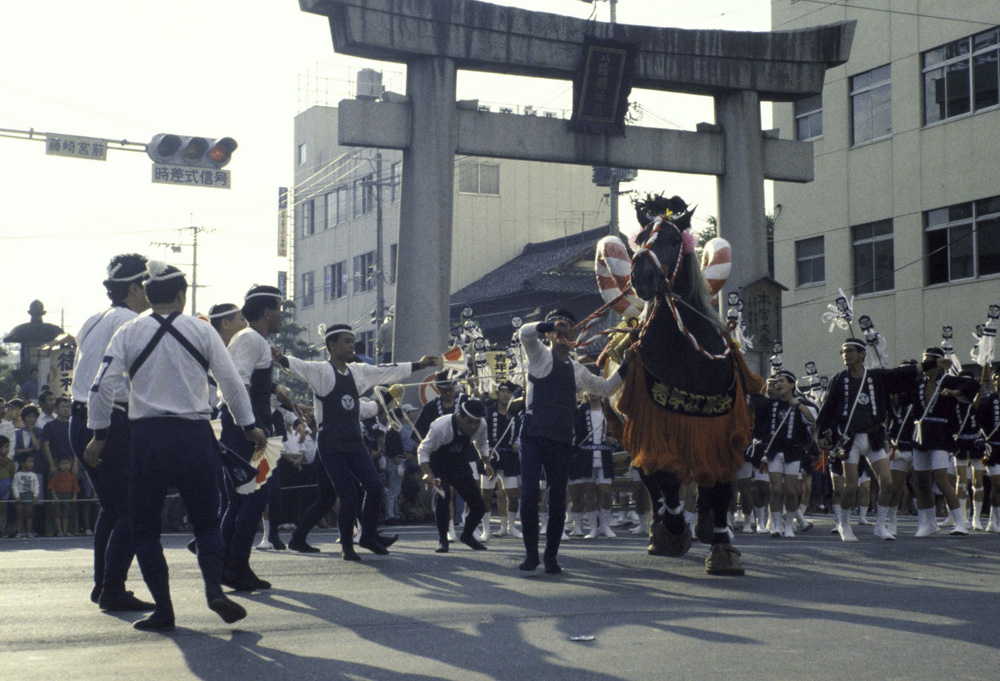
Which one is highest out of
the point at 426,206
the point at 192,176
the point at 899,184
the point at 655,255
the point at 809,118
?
the point at 809,118

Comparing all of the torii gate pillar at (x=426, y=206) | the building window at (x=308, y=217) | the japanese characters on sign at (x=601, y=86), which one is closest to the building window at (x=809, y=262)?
the japanese characters on sign at (x=601, y=86)

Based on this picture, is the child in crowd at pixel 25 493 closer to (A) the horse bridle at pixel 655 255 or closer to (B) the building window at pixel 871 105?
(A) the horse bridle at pixel 655 255

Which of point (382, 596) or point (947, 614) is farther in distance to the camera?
point (382, 596)

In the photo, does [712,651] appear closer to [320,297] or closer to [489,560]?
[489,560]

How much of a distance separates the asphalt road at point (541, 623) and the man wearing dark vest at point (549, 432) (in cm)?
32

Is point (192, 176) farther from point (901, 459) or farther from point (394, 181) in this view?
point (394, 181)

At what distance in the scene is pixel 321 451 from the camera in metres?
11.1

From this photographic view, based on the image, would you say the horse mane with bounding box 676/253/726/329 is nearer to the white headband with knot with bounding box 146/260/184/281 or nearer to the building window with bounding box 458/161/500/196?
the white headband with knot with bounding box 146/260/184/281

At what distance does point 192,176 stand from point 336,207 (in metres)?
35.9

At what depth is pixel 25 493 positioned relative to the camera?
17.2 m

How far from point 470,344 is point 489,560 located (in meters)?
6.15

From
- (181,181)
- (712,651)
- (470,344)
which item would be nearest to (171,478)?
(712,651)

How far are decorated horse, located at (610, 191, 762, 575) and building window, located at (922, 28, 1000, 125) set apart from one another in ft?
64.4

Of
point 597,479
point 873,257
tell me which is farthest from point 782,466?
point 873,257
